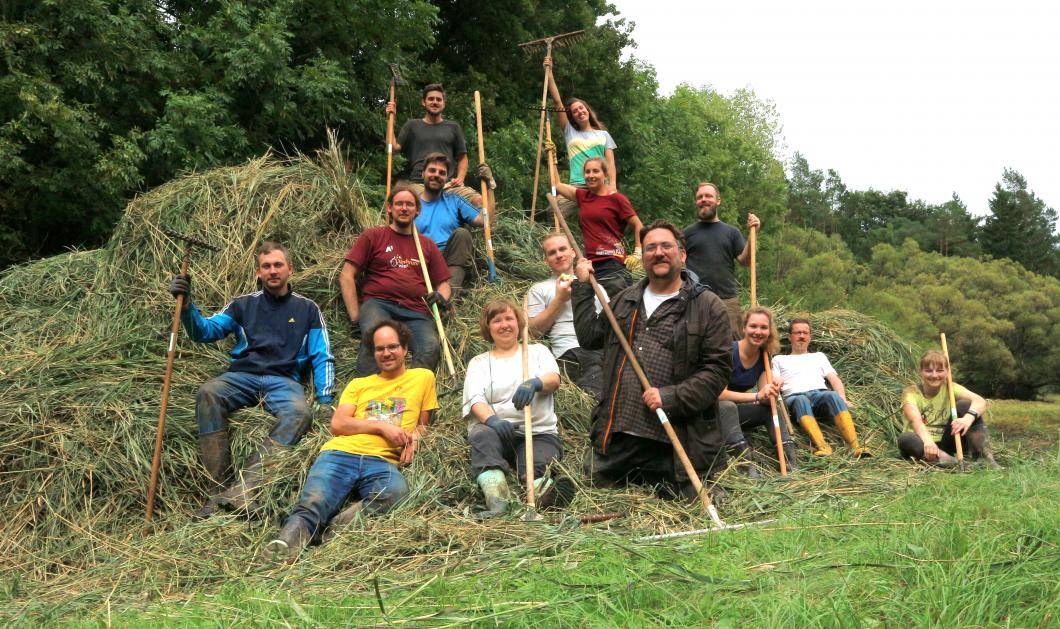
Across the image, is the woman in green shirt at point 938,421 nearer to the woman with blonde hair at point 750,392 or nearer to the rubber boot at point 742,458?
the woman with blonde hair at point 750,392

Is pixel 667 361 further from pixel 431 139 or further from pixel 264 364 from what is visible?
pixel 431 139

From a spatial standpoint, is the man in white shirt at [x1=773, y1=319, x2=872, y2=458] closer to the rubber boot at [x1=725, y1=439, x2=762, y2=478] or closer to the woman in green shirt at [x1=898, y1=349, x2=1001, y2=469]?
the woman in green shirt at [x1=898, y1=349, x2=1001, y2=469]

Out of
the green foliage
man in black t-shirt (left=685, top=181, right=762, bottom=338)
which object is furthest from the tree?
man in black t-shirt (left=685, top=181, right=762, bottom=338)

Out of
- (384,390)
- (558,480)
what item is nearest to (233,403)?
(384,390)

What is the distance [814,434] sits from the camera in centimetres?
652

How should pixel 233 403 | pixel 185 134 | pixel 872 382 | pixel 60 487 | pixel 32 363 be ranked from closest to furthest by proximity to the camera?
pixel 60 487 < pixel 233 403 < pixel 32 363 < pixel 872 382 < pixel 185 134

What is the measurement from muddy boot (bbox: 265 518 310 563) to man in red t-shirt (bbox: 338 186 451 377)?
190cm

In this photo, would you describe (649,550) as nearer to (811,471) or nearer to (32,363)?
(811,471)

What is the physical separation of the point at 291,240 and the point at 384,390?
2.65m

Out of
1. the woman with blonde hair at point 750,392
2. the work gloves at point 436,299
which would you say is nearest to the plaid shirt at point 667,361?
the woman with blonde hair at point 750,392

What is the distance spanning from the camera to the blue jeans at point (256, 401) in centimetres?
569

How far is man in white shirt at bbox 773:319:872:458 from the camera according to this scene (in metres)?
6.55

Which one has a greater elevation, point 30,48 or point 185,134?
point 30,48

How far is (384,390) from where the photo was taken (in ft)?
18.1
